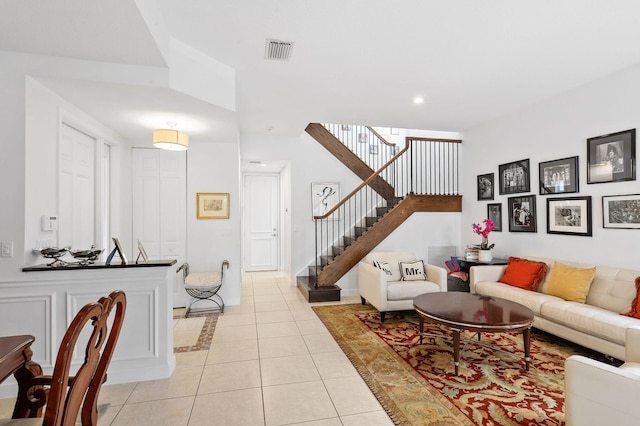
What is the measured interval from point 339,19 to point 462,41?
1.18m

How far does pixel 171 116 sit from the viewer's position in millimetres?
3523

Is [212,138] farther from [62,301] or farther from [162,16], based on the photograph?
[62,301]

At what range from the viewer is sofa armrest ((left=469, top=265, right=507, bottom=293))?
4.34 meters

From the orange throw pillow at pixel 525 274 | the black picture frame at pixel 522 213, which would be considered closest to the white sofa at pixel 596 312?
the orange throw pillow at pixel 525 274

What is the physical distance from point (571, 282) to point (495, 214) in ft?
6.10

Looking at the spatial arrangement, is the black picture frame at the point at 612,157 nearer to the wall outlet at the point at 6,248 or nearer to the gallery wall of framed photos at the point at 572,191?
the gallery wall of framed photos at the point at 572,191

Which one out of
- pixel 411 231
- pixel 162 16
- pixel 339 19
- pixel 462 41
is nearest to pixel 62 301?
pixel 162 16

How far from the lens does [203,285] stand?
166 inches

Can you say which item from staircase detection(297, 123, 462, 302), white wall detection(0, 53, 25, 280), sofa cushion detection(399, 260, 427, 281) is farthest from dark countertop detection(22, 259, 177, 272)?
sofa cushion detection(399, 260, 427, 281)

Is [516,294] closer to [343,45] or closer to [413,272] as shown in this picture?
[413,272]

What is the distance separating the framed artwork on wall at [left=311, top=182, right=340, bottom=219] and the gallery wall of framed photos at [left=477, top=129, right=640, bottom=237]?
2760 mm

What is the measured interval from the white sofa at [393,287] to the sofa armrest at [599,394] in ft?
7.79

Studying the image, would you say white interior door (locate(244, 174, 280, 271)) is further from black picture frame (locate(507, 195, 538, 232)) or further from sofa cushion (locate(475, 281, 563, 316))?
black picture frame (locate(507, 195, 538, 232))

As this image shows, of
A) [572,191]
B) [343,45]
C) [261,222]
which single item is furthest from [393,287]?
[261,222]
